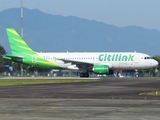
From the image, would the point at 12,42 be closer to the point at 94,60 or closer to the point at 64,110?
the point at 94,60

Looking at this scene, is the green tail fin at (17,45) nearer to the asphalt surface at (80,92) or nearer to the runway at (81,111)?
the asphalt surface at (80,92)

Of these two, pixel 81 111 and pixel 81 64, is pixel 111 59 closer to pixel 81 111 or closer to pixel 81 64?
pixel 81 64

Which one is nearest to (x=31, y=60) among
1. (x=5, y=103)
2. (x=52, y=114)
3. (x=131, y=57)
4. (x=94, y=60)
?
(x=94, y=60)

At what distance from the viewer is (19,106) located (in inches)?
1003

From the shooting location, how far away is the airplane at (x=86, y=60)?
8006 cm

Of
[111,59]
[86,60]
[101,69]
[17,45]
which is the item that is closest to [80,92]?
[101,69]

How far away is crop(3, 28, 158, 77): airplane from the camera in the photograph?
3152 inches

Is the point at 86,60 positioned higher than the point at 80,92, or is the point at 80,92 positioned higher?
the point at 86,60

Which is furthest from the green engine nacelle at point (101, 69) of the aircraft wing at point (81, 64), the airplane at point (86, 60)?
the aircraft wing at point (81, 64)

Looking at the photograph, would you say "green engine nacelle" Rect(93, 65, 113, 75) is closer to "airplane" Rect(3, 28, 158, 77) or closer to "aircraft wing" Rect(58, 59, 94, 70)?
"airplane" Rect(3, 28, 158, 77)

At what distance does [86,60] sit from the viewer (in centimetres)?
8169

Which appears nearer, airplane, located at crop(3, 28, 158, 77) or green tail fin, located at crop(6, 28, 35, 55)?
airplane, located at crop(3, 28, 158, 77)

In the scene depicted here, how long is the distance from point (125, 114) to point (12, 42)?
65.1 meters

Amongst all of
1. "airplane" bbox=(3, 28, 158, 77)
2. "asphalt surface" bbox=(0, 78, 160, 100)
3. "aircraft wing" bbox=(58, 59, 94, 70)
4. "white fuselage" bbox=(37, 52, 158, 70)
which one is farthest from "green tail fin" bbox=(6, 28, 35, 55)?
"asphalt surface" bbox=(0, 78, 160, 100)
